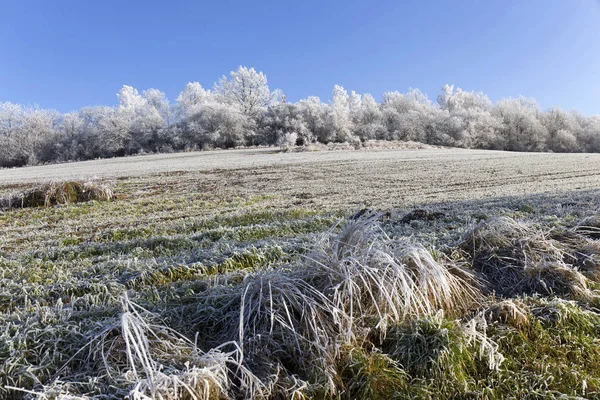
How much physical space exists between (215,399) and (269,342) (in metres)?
0.54

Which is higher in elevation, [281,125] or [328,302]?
[281,125]

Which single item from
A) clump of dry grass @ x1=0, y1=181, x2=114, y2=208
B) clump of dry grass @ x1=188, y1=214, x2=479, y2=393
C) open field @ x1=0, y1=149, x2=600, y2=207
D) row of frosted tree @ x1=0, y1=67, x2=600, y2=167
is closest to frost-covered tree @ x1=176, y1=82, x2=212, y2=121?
row of frosted tree @ x1=0, y1=67, x2=600, y2=167

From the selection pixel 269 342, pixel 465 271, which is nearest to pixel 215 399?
pixel 269 342

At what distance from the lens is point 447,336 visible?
2564 mm

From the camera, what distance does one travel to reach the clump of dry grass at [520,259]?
3424 millimetres

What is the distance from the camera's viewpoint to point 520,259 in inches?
147

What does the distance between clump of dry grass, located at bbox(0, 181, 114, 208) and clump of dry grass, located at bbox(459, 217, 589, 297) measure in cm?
1063

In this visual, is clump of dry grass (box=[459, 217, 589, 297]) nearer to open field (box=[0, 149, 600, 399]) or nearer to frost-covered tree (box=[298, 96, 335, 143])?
open field (box=[0, 149, 600, 399])

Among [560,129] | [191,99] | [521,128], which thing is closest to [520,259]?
A: [521,128]

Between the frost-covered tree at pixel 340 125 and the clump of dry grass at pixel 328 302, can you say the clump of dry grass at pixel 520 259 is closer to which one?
the clump of dry grass at pixel 328 302

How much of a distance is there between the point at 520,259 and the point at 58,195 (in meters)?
11.7

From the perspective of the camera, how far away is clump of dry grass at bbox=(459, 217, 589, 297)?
3.42 m

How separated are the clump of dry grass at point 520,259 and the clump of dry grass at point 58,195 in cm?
1063

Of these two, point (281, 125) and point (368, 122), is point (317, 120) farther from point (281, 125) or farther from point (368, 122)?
point (368, 122)
